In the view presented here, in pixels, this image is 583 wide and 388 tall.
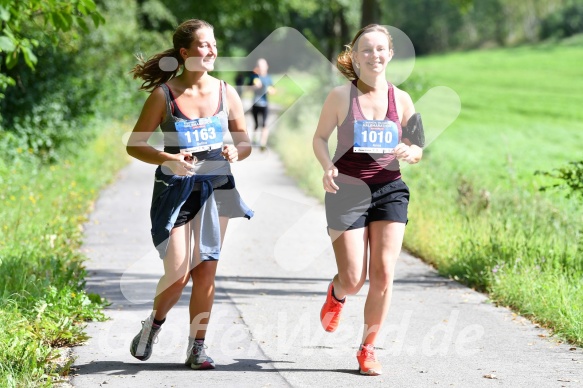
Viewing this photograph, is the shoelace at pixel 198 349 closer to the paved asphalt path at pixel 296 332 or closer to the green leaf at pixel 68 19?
the paved asphalt path at pixel 296 332

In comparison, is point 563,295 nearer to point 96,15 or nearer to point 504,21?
point 96,15

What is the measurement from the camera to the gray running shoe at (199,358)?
6156 mm

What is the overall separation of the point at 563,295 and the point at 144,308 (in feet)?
9.85

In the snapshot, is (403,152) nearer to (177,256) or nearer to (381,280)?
(381,280)

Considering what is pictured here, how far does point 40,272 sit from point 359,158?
10.1ft

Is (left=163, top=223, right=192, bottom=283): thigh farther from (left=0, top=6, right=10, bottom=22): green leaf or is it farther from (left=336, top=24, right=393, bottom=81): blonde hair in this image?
(left=0, top=6, right=10, bottom=22): green leaf

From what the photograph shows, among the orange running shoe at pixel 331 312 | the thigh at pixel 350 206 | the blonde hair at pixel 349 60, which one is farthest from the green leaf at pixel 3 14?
the orange running shoe at pixel 331 312

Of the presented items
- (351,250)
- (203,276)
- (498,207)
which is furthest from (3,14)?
(498,207)

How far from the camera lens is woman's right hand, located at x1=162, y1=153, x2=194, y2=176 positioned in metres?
5.86

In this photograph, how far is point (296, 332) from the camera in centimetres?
723

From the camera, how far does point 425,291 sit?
876 cm

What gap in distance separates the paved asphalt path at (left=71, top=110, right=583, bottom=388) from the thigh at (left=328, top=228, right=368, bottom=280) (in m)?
0.58

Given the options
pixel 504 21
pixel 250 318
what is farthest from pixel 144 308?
pixel 504 21

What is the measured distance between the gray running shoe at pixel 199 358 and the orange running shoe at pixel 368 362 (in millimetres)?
848
